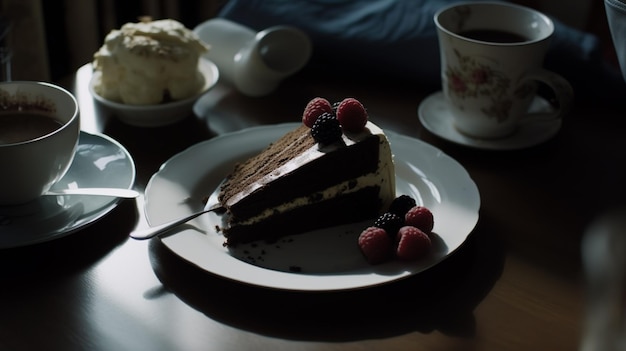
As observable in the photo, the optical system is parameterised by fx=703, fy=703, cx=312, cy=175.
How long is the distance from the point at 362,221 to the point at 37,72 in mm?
1175

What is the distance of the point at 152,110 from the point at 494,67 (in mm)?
544

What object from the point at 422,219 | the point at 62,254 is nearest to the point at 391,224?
the point at 422,219

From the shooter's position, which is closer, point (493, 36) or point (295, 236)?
point (295, 236)

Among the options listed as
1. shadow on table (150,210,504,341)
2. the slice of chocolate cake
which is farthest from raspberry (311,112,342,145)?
shadow on table (150,210,504,341)

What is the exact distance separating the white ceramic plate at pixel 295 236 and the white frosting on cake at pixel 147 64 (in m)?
0.14

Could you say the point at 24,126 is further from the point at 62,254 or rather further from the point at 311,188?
the point at 311,188

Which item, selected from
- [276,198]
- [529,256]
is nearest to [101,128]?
[276,198]

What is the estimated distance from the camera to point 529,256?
881 millimetres

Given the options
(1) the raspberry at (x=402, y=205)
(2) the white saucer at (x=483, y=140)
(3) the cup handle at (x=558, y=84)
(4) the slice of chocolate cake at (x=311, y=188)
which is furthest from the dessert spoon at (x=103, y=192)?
(3) the cup handle at (x=558, y=84)

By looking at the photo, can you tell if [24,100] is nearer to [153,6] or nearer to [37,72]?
[37,72]

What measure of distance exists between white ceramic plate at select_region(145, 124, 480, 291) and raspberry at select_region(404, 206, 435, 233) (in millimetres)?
18

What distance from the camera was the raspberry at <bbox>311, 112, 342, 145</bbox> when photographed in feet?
3.09

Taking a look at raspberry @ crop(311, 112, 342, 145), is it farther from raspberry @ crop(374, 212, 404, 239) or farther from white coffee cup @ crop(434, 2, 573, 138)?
white coffee cup @ crop(434, 2, 573, 138)

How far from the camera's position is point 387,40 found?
4.30 feet
